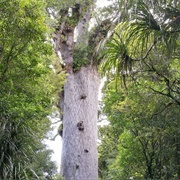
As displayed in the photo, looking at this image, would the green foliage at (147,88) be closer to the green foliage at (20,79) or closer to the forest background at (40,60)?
the forest background at (40,60)

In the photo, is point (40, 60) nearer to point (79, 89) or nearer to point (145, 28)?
point (145, 28)

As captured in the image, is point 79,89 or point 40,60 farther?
point 79,89

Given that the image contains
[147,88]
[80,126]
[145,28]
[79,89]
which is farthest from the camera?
[79,89]

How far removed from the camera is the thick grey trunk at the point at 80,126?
671 cm

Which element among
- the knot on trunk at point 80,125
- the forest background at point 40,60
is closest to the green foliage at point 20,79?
the forest background at point 40,60

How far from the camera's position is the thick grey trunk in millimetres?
6707

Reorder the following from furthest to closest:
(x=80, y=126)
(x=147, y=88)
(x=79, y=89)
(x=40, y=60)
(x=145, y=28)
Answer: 1. (x=79, y=89)
2. (x=80, y=126)
3. (x=147, y=88)
4. (x=40, y=60)
5. (x=145, y=28)

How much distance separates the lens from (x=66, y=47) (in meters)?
8.40

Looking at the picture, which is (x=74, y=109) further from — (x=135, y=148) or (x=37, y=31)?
(x=37, y=31)

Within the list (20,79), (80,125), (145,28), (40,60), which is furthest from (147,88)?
(20,79)

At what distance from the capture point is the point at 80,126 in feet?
23.5

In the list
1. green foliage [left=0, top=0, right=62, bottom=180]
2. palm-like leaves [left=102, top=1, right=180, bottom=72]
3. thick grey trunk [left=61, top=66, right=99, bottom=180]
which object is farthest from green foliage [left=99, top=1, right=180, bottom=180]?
green foliage [left=0, top=0, right=62, bottom=180]

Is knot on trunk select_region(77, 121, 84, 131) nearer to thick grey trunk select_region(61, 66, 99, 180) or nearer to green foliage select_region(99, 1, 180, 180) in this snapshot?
thick grey trunk select_region(61, 66, 99, 180)

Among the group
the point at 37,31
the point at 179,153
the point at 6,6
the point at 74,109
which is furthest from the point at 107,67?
the point at 74,109
